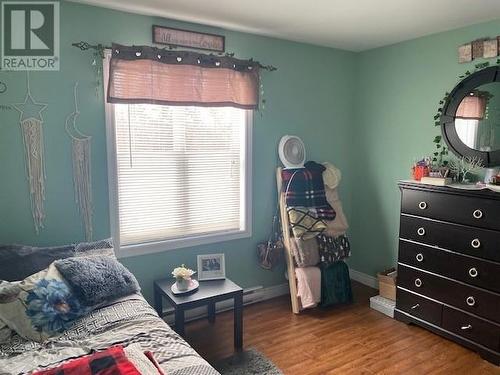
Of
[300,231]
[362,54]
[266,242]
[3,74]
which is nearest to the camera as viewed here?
[3,74]

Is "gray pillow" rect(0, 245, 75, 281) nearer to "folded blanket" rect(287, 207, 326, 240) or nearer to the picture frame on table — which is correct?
the picture frame on table

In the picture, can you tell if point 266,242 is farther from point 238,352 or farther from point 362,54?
point 362,54

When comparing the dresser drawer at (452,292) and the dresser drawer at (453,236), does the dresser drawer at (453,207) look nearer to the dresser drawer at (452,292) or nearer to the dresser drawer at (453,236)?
the dresser drawer at (453,236)

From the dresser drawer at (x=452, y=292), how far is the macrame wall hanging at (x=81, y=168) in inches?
97.0

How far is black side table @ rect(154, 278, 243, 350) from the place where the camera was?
2424 mm

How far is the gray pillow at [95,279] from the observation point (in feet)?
6.51

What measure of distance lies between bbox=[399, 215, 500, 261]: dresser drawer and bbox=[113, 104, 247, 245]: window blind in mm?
1411

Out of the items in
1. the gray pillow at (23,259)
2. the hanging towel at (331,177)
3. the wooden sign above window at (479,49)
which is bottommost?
the gray pillow at (23,259)

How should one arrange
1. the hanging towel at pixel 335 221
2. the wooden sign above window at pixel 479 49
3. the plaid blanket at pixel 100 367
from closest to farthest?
the plaid blanket at pixel 100 367, the wooden sign above window at pixel 479 49, the hanging towel at pixel 335 221

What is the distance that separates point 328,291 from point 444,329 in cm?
92

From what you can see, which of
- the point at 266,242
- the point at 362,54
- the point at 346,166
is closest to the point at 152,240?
the point at 266,242

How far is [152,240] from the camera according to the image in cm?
290

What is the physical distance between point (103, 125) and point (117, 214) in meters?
0.66

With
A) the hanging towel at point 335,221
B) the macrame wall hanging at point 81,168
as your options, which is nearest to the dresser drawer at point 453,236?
the hanging towel at point 335,221
